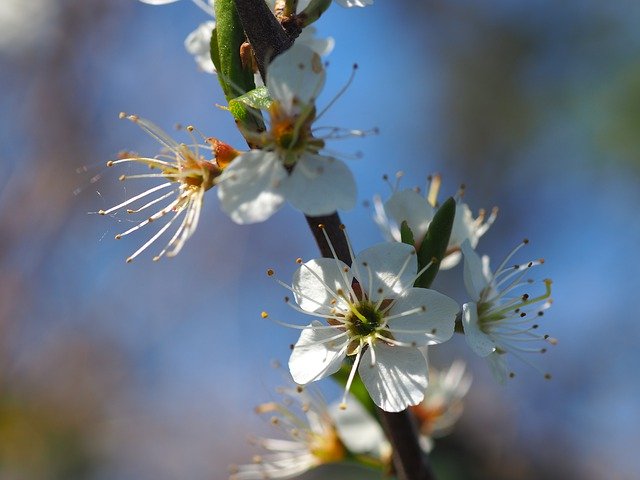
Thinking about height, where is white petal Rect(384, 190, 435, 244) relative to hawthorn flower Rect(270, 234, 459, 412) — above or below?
above

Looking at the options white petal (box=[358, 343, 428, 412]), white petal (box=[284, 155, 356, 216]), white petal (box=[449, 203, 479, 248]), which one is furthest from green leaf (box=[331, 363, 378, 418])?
white petal (box=[284, 155, 356, 216])

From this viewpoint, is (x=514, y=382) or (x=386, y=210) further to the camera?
(x=514, y=382)

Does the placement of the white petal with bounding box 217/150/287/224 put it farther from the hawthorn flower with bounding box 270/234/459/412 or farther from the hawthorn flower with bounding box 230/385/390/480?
the hawthorn flower with bounding box 230/385/390/480

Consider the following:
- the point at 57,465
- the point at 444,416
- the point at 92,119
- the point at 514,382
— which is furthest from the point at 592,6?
the point at 57,465

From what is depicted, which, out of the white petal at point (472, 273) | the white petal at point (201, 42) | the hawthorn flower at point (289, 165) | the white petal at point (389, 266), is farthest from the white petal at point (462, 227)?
the white petal at point (201, 42)

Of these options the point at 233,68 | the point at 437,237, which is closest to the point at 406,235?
the point at 437,237

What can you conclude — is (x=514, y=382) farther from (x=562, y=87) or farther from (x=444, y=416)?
(x=444, y=416)

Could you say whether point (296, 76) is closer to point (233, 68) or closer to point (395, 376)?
point (233, 68)
